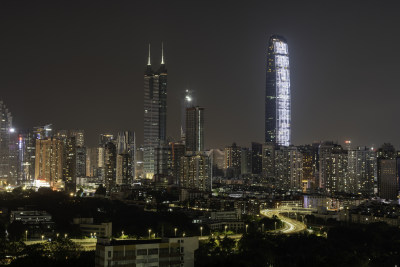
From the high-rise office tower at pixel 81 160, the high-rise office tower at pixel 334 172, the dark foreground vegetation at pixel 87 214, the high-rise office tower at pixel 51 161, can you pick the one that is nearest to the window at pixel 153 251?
the dark foreground vegetation at pixel 87 214

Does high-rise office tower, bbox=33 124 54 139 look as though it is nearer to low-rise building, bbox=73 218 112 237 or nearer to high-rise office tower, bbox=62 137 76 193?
high-rise office tower, bbox=62 137 76 193

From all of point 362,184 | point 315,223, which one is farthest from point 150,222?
point 362,184

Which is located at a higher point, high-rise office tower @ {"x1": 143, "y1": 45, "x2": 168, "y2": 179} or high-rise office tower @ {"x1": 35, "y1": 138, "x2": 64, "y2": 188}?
high-rise office tower @ {"x1": 143, "y1": 45, "x2": 168, "y2": 179}

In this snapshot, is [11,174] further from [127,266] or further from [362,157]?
[127,266]

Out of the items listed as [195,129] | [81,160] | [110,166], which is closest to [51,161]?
[110,166]

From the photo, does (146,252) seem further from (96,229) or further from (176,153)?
(176,153)

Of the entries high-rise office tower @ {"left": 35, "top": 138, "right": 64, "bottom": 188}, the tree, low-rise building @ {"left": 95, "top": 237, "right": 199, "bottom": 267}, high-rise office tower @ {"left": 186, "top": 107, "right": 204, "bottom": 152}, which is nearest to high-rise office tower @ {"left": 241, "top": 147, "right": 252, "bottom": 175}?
high-rise office tower @ {"left": 186, "top": 107, "right": 204, "bottom": 152}
